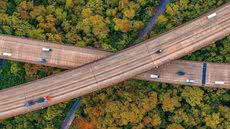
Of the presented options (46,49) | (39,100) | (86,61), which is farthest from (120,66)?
(39,100)

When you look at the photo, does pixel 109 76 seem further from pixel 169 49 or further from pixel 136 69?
pixel 169 49

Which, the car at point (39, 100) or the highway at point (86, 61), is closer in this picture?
the car at point (39, 100)

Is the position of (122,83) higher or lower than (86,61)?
lower

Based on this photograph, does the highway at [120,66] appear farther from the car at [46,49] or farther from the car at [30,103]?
the car at [46,49]

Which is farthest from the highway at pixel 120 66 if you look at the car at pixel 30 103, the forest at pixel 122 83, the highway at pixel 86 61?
the forest at pixel 122 83

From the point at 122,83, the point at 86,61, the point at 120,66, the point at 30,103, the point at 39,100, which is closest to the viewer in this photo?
the point at 120,66

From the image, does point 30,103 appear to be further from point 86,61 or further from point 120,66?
point 120,66
